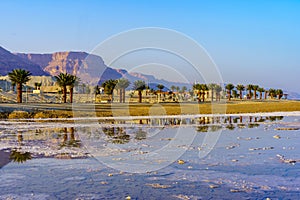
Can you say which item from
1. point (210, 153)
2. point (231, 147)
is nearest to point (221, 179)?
point (210, 153)

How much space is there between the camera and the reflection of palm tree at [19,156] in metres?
17.4

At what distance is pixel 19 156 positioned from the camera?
1830 centimetres

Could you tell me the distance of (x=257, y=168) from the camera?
48.9ft

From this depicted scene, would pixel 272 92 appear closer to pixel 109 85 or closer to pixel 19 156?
pixel 109 85

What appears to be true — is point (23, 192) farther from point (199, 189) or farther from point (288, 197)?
point (288, 197)

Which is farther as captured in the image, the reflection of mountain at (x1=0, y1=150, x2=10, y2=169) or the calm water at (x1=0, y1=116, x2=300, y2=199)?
the reflection of mountain at (x1=0, y1=150, x2=10, y2=169)

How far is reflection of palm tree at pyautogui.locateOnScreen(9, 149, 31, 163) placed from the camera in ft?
56.9

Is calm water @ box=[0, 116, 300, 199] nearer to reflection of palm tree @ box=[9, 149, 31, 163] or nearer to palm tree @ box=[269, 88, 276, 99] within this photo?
reflection of palm tree @ box=[9, 149, 31, 163]

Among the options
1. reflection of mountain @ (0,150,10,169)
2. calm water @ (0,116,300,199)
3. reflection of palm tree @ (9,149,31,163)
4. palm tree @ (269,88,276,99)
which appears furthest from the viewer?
palm tree @ (269,88,276,99)

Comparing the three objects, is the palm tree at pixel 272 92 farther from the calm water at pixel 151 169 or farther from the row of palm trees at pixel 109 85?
the calm water at pixel 151 169

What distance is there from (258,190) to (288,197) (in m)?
1.06

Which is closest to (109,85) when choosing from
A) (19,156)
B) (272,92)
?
(19,156)

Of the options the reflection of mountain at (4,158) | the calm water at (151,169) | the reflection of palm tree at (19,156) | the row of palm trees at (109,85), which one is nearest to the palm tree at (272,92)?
the row of palm trees at (109,85)

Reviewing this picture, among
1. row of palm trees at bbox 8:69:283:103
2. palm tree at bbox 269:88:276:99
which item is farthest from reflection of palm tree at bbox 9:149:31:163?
Result: palm tree at bbox 269:88:276:99
